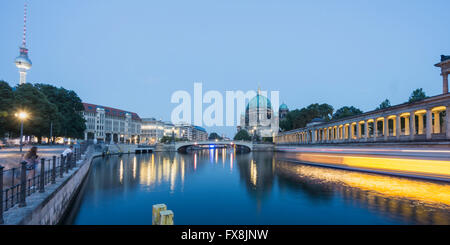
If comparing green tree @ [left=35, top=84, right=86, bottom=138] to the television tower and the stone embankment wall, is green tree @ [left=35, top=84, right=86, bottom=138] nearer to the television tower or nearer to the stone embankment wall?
the stone embankment wall

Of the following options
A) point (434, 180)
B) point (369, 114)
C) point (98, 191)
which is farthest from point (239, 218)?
point (369, 114)

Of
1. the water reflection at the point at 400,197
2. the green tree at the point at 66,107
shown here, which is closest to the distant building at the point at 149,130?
the green tree at the point at 66,107

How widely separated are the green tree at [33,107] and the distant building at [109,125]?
205ft

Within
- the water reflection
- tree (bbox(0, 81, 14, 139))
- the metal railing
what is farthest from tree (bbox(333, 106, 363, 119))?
tree (bbox(0, 81, 14, 139))

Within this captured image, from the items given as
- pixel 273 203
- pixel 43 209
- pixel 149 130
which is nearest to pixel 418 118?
pixel 273 203

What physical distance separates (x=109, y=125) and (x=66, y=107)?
2780 inches

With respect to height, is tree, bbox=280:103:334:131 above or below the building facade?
above

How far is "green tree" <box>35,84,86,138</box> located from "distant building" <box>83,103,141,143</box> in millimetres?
41807

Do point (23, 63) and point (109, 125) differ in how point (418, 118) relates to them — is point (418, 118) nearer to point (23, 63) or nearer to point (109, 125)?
point (109, 125)

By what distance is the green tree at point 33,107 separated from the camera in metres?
40.8

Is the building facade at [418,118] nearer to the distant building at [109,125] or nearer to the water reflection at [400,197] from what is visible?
the water reflection at [400,197]

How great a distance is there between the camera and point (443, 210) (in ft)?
47.1

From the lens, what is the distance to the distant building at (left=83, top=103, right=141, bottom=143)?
11812cm
